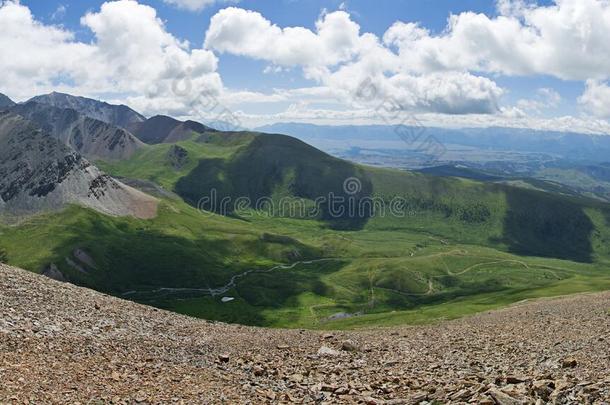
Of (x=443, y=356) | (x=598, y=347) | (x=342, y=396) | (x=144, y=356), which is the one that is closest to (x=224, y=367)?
(x=144, y=356)

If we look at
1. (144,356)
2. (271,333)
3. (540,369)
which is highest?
→ (540,369)

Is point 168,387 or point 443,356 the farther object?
point 443,356

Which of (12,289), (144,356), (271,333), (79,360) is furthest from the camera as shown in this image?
(271,333)

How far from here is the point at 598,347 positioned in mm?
39125

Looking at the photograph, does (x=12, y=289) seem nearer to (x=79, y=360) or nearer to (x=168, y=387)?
(x=79, y=360)

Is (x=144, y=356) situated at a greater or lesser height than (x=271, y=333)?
greater

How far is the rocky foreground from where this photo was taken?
28156 millimetres

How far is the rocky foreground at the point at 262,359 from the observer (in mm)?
28156

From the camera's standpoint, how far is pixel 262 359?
41250 mm

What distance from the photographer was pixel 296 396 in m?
32.2

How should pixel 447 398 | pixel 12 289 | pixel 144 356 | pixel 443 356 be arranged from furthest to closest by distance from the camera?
1. pixel 12 289
2. pixel 443 356
3. pixel 144 356
4. pixel 447 398

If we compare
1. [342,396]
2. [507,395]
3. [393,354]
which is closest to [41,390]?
[342,396]

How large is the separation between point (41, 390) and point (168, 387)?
23.5ft

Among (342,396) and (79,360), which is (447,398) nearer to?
(342,396)
